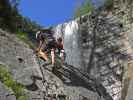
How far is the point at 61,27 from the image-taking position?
1830cm

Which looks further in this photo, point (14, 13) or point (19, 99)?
point (14, 13)

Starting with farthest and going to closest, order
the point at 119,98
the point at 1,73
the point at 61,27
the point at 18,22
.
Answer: the point at 61,27 < the point at 18,22 < the point at 119,98 < the point at 1,73

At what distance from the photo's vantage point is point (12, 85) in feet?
30.3

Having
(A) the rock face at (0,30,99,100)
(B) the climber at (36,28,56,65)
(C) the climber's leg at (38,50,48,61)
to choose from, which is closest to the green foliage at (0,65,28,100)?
(A) the rock face at (0,30,99,100)

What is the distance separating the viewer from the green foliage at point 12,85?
905 cm

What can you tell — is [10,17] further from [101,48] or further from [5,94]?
[5,94]

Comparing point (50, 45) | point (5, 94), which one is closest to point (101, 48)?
point (50, 45)

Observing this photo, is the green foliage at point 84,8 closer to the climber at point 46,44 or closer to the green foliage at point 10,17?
the green foliage at point 10,17

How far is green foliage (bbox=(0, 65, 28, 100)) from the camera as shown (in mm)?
9047

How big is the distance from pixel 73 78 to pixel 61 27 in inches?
266

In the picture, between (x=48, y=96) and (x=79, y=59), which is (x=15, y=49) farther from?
(x=79, y=59)

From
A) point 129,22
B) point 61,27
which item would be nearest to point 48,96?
point 129,22

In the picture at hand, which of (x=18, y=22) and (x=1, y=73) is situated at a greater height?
(x=18, y=22)

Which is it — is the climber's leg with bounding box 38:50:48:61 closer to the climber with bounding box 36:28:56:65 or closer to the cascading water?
the climber with bounding box 36:28:56:65
